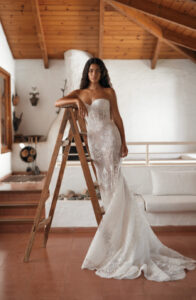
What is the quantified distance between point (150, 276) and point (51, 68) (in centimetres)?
669

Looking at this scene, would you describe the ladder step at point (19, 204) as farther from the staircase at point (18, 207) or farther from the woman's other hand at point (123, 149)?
the woman's other hand at point (123, 149)

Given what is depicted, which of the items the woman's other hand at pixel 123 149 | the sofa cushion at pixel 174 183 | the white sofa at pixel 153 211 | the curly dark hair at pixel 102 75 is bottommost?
the white sofa at pixel 153 211

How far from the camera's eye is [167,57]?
866 cm

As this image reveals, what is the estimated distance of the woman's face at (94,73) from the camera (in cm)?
319

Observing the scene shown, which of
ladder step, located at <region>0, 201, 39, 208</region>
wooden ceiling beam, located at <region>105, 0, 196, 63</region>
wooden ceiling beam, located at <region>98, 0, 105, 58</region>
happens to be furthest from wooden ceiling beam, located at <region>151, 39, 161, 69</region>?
ladder step, located at <region>0, 201, 39, 208</region>

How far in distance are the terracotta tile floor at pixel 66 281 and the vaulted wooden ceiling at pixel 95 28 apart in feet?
13.2

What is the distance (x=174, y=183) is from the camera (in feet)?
16.2

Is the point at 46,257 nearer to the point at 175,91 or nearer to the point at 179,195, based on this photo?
the point at 179,195

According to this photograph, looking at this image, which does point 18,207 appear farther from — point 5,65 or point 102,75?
point 5,65

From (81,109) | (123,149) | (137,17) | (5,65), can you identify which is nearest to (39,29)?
(5,65)

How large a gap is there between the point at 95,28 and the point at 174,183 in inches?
160

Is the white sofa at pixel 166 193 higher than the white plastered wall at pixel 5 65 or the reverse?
the reverse

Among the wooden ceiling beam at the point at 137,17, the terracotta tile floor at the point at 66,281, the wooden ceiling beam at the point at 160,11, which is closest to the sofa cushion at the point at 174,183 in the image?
the terracotta tile floor at the point at 66,281

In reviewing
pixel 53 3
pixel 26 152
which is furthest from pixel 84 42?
pixel 26 152
